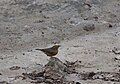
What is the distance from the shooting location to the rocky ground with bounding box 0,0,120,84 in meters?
6.74

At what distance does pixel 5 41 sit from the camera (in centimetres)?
991

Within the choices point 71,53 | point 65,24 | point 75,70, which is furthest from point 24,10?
point 75,70

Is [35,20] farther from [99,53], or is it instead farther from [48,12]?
[99,53]

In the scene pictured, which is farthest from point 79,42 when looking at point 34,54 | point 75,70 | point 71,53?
point 75,70

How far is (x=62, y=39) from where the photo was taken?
1031 centimetres

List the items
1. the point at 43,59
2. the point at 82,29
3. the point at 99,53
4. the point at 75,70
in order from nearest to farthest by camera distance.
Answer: the point at 75,70 < the point at 43,59 < the point at 99,53 < the point at 82,29

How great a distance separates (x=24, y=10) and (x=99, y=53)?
461 cm

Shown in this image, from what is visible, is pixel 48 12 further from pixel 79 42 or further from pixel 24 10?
pixel 79 42

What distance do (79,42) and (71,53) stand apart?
125 centimetres

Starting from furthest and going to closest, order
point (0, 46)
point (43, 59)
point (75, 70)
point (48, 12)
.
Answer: point (48, 12) → point (0, 46) → point (43, 59) → point (75, 70)

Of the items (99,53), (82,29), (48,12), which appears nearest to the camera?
(99,53)

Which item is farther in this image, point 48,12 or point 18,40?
point 48,12

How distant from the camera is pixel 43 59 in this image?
790 centimetres

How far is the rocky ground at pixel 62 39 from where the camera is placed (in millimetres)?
6742
